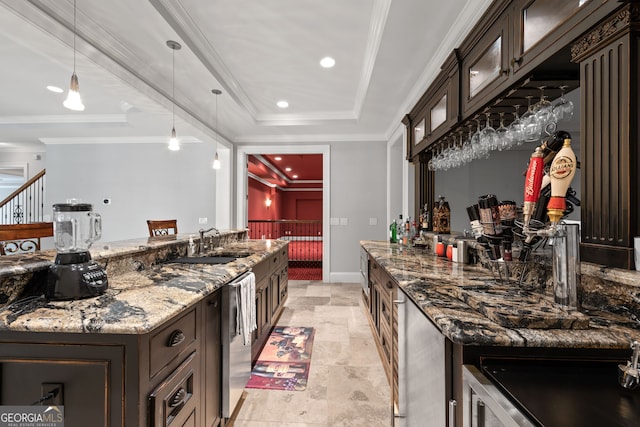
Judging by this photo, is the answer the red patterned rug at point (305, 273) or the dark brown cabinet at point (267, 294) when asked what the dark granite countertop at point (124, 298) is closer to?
the dark brown cabinet at point (267, 294)

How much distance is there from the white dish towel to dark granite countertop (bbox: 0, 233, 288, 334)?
9 centimetres

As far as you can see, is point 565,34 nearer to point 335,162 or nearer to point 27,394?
point 27,394

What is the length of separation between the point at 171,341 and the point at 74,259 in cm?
54

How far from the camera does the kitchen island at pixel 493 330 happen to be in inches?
30.0

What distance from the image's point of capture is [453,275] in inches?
63.2

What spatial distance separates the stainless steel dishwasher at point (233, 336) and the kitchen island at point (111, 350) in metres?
0.15

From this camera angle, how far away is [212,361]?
1518 mm

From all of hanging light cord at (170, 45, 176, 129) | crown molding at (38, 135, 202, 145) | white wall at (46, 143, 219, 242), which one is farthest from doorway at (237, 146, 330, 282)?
hanging light cord at (170, 45, 176, 129)

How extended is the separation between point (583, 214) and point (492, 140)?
3.26 feet

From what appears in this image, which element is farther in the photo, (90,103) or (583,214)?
(90,103)

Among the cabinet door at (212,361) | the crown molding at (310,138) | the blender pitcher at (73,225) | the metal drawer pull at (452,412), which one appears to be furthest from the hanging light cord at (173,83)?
the metal drawer pull at (452,412)

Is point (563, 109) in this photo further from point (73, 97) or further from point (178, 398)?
point (73, 97)

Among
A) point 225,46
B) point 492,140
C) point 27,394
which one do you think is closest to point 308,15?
point 225,46

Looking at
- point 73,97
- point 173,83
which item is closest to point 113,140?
point 173,83
